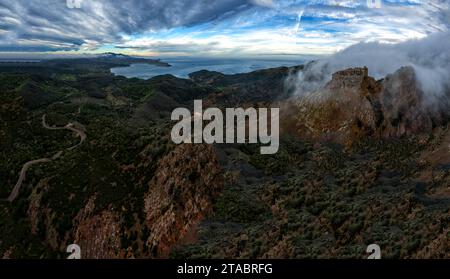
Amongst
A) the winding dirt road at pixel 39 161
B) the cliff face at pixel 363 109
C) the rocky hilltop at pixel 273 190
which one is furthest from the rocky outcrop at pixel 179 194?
the winding dirt road at pixel 39 161

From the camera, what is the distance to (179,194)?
41.3m

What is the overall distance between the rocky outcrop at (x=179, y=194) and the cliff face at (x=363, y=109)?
18237mm

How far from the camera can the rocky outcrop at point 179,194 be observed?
3650 cm

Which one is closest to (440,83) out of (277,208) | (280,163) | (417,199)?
(280,163)

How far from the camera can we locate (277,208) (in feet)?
115

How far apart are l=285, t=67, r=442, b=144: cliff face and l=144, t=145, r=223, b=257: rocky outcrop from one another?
18.2 meters

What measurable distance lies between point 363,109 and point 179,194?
3061 centimetres

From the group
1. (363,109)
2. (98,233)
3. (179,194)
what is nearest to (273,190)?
(179,194)

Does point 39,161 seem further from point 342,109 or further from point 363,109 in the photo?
point 363,109

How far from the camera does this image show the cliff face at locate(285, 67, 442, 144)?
161 ft

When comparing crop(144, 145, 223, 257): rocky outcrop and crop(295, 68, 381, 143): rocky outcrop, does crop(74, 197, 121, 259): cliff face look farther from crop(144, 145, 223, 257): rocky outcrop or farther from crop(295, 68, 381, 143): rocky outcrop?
crop(295, 68, 381, 143): rocky outcrop

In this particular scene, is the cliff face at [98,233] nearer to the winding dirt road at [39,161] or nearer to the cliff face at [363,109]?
the winding dirt road at [39,161]
